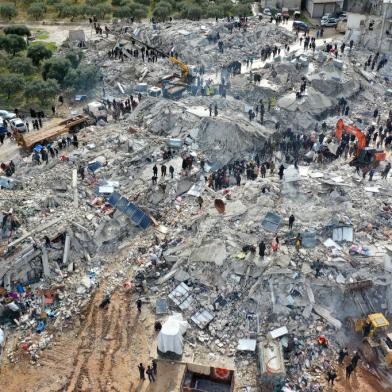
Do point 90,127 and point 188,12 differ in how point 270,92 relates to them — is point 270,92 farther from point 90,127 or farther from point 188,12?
point 188,12

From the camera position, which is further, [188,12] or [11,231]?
[188,12]

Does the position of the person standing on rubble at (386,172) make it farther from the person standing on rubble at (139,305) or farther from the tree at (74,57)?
the tree at (74,57)

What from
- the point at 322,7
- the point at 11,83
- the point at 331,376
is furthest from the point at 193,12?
the point at 331,376

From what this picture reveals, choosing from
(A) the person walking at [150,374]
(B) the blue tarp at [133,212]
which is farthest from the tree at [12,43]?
(A) the person walking at [150,374]

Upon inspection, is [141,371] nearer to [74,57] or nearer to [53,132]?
[53,132]

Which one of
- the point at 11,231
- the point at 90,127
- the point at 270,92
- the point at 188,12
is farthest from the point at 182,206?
the point at 188,12

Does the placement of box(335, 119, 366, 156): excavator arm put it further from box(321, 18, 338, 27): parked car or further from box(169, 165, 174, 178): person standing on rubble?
box(321, 18, 338, 27): parked car
